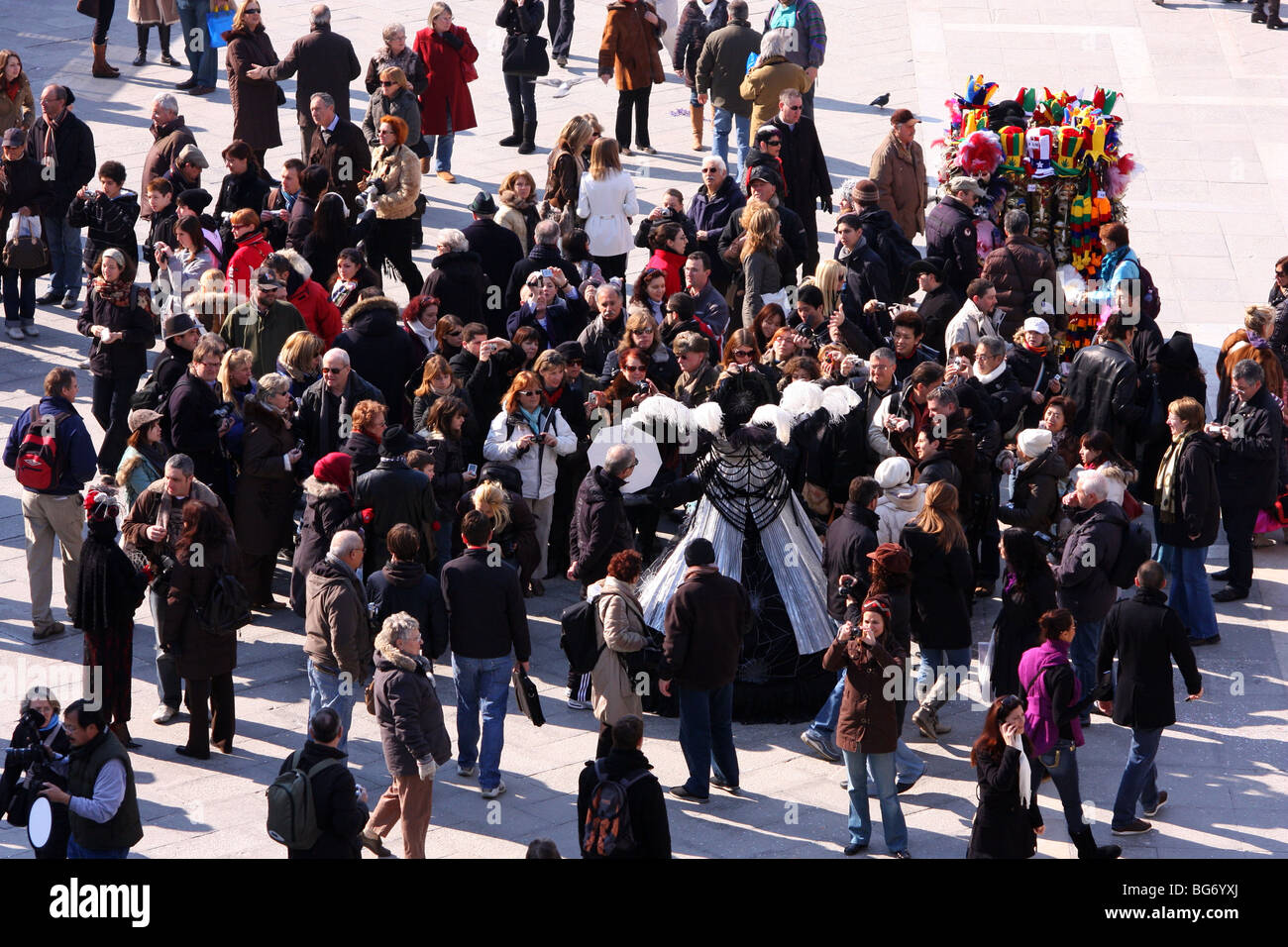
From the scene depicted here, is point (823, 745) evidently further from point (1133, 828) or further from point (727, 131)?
point (727, 131)

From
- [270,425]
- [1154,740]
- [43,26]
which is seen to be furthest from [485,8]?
[1154,740]

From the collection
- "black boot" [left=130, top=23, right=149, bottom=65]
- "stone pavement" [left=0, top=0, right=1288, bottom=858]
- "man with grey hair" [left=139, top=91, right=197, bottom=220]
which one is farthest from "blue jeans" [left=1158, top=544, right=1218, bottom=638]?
"black boot" [left=130, top=23, right=149, bottom=65]

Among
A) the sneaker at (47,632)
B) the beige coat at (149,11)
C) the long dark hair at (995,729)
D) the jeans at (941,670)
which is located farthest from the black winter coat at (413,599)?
the beige coat at (149,11)

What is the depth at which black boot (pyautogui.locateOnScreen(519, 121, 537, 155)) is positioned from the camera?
A: 2095cm

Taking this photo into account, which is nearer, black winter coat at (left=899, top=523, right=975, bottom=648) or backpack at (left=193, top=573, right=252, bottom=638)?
backpack at (left=193, top=573, right=252, bottom=638)

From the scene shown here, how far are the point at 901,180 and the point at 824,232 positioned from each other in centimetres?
227

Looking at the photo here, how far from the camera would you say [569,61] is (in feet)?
77.6

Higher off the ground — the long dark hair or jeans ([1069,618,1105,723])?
the long dark hair

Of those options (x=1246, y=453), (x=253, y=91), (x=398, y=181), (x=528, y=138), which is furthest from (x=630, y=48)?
(x=1246, y=453)

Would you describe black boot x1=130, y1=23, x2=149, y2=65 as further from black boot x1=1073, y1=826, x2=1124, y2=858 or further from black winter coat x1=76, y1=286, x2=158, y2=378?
black boot x1=1073, y1=826, x2=1124, y2=858

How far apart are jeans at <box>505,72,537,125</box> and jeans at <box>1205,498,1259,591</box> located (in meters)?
9.53

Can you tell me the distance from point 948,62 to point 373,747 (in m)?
14.4

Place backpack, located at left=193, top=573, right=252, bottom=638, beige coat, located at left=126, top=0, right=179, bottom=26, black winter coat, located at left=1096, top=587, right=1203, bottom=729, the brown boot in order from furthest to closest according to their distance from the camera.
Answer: beige coat, located at left=126, top=0, right=179, bottom=26 → the brown boot → backpack, located at left=193, top=573, right=252, bottom=638 → black winter coat, located at left=1096, top=587, right=1203, bottom=729
